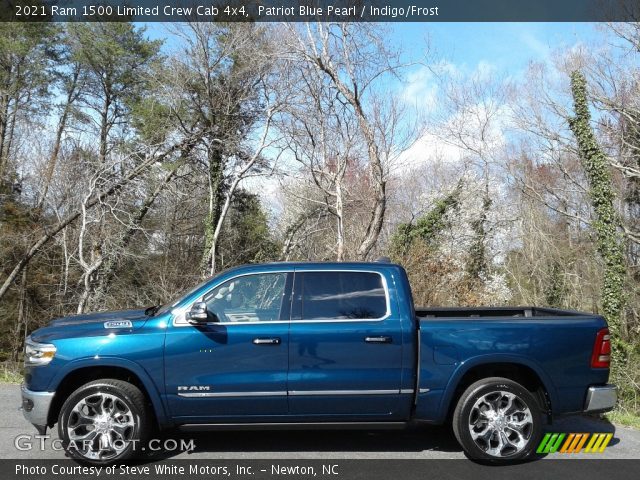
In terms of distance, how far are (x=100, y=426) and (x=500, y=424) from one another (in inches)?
140

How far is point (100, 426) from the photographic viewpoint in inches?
191

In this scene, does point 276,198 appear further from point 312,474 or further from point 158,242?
point 312,474

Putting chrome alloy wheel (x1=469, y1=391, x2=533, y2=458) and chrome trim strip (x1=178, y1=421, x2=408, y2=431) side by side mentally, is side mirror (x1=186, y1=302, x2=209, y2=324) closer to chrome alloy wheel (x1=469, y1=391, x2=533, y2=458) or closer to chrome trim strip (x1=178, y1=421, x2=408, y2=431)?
chrome trim strip (x1=178, y1=421, x2=408, y2=431)

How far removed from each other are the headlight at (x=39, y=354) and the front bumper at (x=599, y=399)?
15.7 ft

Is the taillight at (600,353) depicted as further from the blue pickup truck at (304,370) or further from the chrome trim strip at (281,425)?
the chrome trim strip at (281,425)

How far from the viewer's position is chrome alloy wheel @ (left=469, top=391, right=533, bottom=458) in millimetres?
4965

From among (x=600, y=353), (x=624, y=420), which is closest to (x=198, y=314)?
(x=600, y=353)

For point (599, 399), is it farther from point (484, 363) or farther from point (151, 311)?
point (151, 311)

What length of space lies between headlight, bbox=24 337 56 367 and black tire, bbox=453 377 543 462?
3.66 meters

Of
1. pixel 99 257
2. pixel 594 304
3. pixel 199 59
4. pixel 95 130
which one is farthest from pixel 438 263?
pixel 95 130

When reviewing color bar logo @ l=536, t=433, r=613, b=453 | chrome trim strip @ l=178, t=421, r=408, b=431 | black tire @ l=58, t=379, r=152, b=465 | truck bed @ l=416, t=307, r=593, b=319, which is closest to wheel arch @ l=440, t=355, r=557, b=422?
color bar logo @ l=536, t=433, r=613, b=453

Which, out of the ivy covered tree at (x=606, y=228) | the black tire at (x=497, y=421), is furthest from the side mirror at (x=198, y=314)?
the ivy covered tree at (x=606, y=228)

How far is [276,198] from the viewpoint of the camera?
32.2 m

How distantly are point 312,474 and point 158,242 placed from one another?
24344 mm
